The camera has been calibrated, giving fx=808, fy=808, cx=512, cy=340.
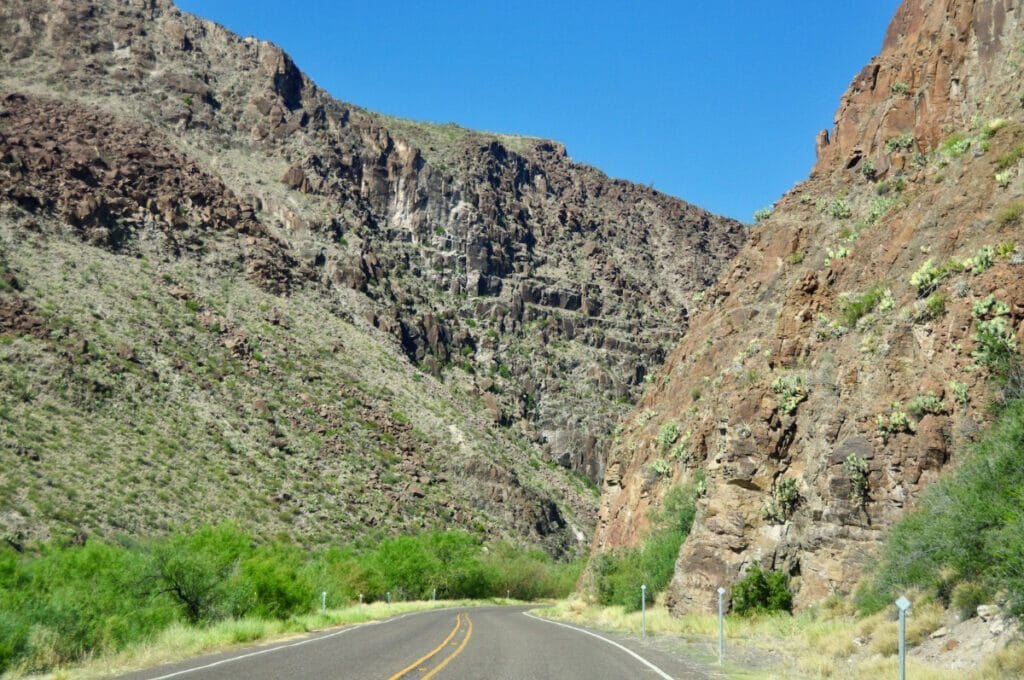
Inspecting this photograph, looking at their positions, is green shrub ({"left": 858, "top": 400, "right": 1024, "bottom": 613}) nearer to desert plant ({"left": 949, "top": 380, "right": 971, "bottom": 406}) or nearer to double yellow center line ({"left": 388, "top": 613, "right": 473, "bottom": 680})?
desert plant ({"left": 949, "top": 380, "right": 971, "bottom": 406})

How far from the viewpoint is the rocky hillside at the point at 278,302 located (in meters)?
63.0

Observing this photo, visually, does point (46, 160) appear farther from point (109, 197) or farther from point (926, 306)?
point (926, 306)

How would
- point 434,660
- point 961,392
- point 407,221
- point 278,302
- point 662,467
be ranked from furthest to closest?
point 407,221
point 278,302
point 662,467
point 961,392
point 434,660

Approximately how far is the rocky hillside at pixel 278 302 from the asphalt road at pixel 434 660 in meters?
34.6

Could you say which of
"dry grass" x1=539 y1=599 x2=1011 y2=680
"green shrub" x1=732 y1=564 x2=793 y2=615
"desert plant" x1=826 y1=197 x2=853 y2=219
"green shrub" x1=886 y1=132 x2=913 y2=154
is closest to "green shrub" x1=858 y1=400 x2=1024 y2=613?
"dry grass" x1=539 y1=599 x2=1011 y2=680

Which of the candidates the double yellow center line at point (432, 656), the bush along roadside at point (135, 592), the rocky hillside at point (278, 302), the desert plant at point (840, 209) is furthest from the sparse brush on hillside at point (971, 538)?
the rocky hillside at point (278, 302)

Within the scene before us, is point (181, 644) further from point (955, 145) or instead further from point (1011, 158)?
point (955, 145)

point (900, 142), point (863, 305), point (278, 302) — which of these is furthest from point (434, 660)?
point (278, 302)

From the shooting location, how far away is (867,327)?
83.5 ft

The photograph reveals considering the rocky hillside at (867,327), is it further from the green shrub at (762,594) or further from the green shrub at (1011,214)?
the green shrub at (762,594)

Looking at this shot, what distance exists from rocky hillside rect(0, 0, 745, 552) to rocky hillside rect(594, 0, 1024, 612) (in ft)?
124

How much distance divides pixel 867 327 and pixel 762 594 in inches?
352

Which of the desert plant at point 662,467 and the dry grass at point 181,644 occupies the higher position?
the desert plant at point 662,467

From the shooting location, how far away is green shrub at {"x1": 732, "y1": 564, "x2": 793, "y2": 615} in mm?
22828
